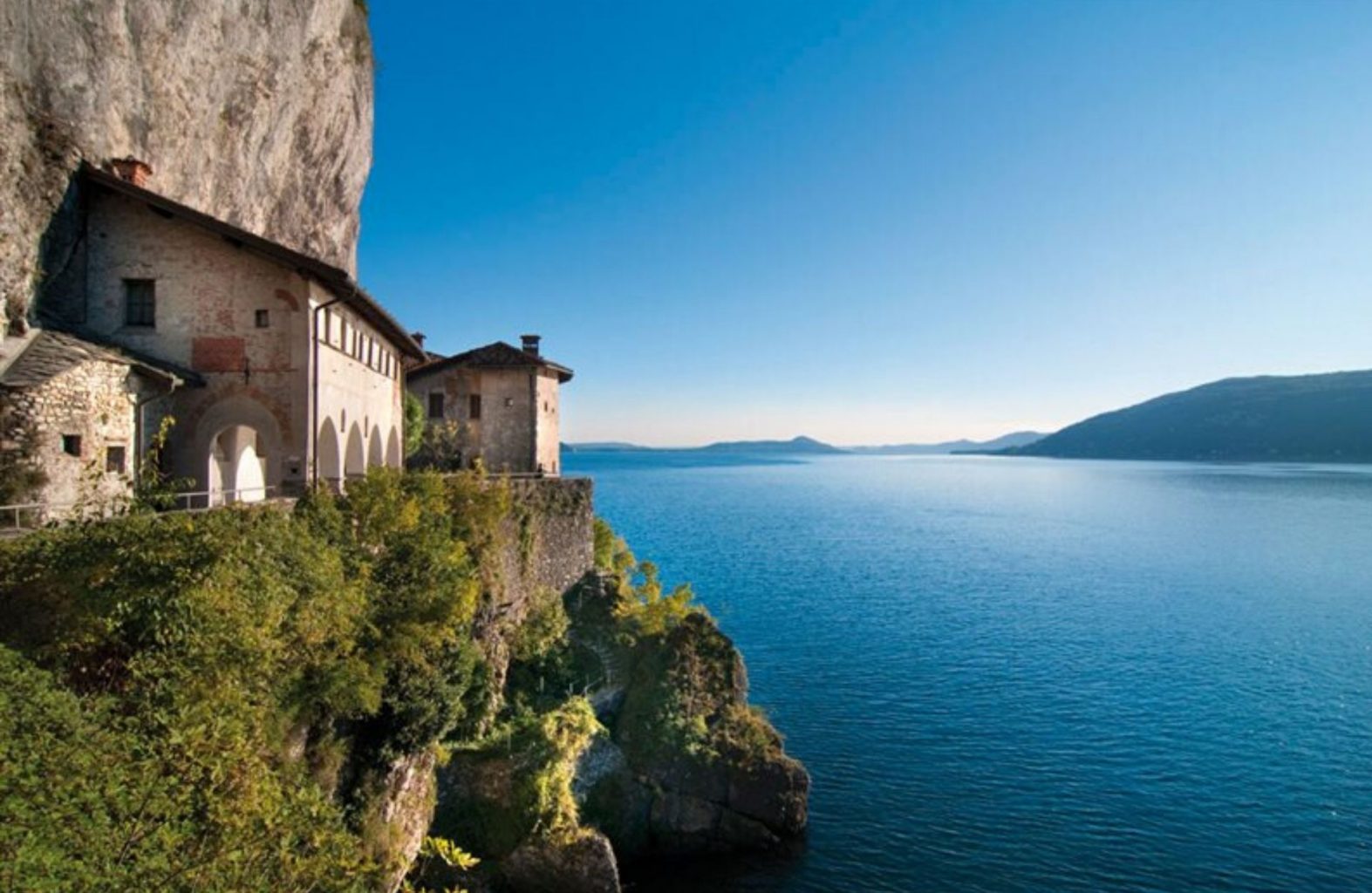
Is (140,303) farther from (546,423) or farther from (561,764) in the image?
(546,423)

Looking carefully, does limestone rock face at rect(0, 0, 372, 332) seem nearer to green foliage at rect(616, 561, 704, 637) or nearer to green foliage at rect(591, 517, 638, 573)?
green foliage at rect(591, 517, 638, 573)

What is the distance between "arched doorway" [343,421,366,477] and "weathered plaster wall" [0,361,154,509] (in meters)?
7.74

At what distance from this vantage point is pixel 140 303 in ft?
69.5

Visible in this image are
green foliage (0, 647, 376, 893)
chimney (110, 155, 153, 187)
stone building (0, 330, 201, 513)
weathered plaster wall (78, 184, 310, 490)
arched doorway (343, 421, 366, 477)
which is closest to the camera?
green foliage (0, 647, 376, 893)

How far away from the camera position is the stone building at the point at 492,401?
41.0m

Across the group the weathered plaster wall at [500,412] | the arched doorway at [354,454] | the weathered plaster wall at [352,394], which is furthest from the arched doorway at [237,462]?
the weathered plaster wall at [500,412]

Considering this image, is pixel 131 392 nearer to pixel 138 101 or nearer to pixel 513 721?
pixel 138 101

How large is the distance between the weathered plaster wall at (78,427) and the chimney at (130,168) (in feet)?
23.6

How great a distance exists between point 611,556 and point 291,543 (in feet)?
89.3

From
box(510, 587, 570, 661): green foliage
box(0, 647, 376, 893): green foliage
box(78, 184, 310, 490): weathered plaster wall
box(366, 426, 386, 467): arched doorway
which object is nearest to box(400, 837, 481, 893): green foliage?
box(510, 587, 570, 661): green foliage

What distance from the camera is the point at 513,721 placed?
84.6ft

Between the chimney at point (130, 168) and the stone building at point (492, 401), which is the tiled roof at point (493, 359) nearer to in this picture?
the stone building at point (492, 401)

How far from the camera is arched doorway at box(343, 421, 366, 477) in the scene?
86.8 feet

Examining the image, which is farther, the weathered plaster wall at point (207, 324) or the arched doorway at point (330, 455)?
the arched doorway at point (330, 455)
